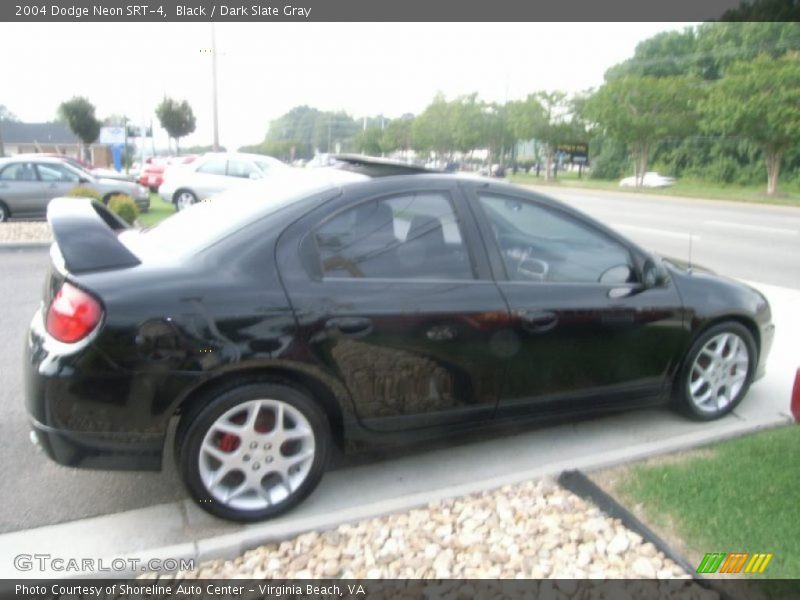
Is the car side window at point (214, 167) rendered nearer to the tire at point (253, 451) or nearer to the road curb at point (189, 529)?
the road curb at point (189, 529)

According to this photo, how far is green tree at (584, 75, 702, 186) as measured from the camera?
35.4 metres

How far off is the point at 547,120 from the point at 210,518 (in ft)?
145

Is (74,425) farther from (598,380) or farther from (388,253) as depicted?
(598,380)

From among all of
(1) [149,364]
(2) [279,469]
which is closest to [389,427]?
(2) [279,469]

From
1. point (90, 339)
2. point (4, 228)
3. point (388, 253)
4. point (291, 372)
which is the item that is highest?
point (388, 253)

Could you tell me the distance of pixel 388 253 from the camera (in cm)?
325

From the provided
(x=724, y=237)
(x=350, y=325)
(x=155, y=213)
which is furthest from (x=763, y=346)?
(x=155, y=213)

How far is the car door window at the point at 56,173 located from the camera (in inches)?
544

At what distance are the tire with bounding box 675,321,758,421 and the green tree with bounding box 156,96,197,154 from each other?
119 ft

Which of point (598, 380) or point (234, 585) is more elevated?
point (598, 380)

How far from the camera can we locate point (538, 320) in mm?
3406

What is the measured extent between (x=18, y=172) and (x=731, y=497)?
14.3 metres

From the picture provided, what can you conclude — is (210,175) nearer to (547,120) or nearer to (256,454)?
(256,454)

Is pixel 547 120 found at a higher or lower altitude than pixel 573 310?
higher
